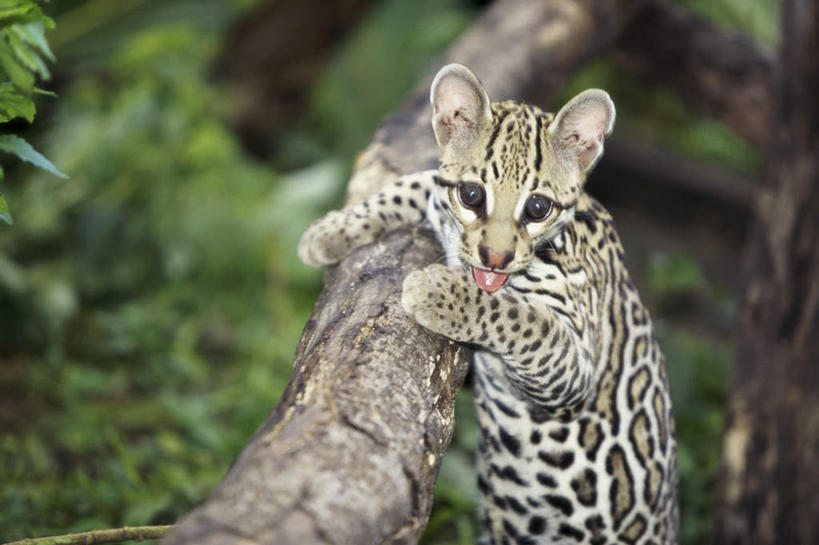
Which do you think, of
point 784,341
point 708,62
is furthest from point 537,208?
point 708,62

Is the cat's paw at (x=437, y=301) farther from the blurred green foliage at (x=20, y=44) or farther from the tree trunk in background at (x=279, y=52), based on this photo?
the tree trunk in background at (x=279, y=52)

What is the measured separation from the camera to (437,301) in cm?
288

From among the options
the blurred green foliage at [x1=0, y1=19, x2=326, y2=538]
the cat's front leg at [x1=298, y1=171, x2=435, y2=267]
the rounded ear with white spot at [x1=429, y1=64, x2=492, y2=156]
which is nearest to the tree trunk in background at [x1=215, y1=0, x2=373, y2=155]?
the blurred green foliage at [x1=0, y1=19, x2=326, y2=538]

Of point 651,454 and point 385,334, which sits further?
point 651,454

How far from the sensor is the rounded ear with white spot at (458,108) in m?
3.01

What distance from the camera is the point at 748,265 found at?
5105 millimetres

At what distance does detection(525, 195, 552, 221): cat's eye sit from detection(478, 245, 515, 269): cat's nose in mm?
166

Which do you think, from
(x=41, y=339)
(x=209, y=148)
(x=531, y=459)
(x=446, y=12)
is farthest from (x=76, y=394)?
(x=446, y=12)

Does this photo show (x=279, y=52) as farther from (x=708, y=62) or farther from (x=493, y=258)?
(x=493, y=258)

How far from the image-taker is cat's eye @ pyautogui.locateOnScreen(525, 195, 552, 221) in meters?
2.93

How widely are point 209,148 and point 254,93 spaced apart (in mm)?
1756

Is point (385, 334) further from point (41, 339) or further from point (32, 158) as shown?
point (41, 339)

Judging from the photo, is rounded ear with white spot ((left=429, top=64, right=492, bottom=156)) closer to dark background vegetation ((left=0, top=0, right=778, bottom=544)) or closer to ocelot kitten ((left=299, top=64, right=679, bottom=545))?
ocelot kitten ((left=299, top=64, right=679, bottom=545))

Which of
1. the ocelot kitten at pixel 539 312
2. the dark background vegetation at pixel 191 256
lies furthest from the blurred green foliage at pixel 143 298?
the ocelot kitten at pixel 539 312
